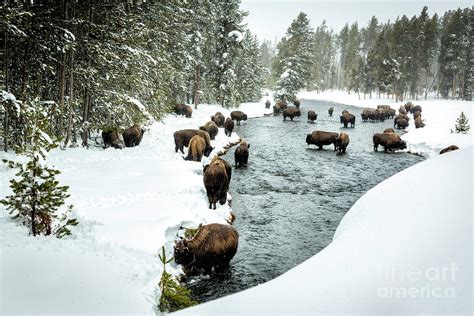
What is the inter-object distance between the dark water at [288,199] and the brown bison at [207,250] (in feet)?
0.84

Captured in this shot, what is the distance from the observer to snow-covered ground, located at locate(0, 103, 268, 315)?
450 centimetres

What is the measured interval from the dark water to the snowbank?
2661mm

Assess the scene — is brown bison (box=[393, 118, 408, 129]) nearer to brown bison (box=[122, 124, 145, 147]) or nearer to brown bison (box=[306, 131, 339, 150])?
brown bison (box=[306, 131, 339, 150])

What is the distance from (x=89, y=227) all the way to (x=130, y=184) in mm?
3933

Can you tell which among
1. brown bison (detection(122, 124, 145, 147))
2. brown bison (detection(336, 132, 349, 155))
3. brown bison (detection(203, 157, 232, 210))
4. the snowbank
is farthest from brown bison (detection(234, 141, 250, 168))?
the snowbank

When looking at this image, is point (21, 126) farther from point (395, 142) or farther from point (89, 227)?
point (395, 142)

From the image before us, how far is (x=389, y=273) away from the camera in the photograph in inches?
173

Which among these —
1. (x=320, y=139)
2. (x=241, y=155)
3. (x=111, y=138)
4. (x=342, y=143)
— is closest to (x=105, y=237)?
(x=111, y=138)

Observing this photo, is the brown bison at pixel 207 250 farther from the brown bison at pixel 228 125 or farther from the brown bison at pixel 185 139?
the brown bison at pixel 228 125

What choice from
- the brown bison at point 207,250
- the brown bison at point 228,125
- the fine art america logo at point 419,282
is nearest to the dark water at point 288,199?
the brown bison at point 207,250

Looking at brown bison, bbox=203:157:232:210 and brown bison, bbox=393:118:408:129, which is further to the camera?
brown bison, bbox=393:118:408:129

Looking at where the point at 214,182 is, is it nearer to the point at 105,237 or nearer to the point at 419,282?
the point at 105,237

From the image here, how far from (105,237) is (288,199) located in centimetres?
754

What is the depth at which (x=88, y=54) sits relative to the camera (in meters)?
14.1
